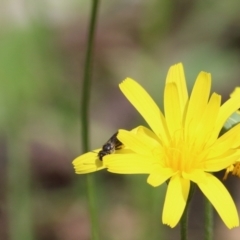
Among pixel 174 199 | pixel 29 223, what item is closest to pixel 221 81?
pixel 29 223

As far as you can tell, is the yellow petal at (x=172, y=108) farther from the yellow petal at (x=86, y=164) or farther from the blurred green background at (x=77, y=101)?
→ the blurred green background at (x=77, y=101)

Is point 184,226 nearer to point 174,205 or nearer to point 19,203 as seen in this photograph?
point 174,205

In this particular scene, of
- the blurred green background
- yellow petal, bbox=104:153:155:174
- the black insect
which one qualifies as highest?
the blurred green background

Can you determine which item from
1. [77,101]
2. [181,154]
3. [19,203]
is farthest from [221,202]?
[77,101]

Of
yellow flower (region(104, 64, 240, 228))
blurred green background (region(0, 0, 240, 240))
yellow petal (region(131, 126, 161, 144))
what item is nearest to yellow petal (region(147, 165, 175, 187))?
yellow flower (region(104, 64, 240, 228))

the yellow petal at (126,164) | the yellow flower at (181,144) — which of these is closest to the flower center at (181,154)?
the yellow flower at (181,144)

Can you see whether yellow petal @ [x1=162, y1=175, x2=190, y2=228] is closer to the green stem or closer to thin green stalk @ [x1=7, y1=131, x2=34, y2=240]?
the green stem
